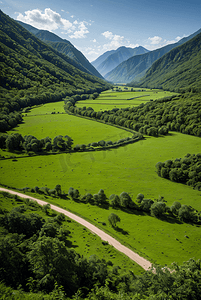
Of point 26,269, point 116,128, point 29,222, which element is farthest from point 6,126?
point 26,269

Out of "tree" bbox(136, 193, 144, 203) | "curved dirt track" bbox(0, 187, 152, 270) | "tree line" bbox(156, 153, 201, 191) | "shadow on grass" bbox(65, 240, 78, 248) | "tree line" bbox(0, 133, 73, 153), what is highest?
"tree line" bbox(156, 153, 201, 191)

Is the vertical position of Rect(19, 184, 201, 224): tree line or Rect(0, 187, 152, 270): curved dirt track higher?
Rect(19, 184, 201, 224): tree line

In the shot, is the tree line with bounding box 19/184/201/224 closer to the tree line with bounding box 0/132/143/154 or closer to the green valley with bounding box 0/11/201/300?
the green valley with bounding box 0/11/201/300

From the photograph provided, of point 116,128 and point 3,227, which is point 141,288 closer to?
point 3,227

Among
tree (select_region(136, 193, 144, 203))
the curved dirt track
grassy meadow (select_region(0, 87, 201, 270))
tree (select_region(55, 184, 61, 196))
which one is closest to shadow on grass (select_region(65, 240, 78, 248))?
grassy meadow (select_region(0, 87, 201, 270))

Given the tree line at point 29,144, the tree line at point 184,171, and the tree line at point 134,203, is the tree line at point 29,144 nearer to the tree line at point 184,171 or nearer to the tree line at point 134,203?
the tree line at point 134,203
